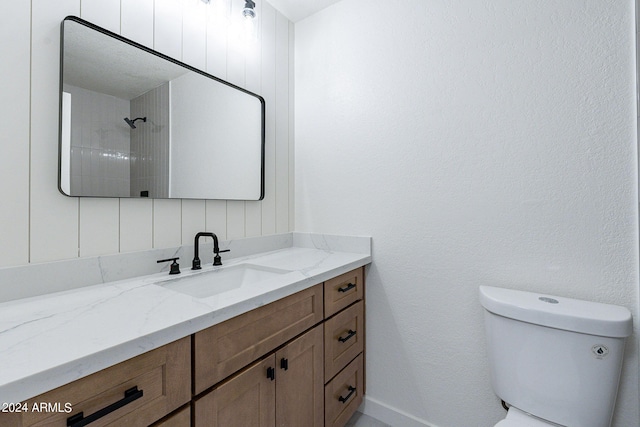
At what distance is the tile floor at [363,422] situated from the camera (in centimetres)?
156

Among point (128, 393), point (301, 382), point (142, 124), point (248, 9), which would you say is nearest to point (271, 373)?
point (301, 382)

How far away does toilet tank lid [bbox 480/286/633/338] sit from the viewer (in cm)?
94

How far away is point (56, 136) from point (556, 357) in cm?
190

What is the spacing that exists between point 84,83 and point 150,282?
30.3 inches

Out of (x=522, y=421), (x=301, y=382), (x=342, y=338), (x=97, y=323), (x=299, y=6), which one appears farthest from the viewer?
(x=299, y=6)

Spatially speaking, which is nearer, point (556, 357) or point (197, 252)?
point (556, 357)

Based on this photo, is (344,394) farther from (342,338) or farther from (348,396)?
(342,338)

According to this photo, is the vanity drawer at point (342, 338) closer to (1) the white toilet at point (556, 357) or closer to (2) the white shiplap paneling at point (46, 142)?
(1) the white toilet at point (556, 357)

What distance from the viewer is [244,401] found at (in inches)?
35.8

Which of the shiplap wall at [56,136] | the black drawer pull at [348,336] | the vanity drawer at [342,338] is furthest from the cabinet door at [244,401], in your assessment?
the shiplap wall at [56,136]

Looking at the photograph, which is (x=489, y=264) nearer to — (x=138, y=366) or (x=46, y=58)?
(x=138, y=366)

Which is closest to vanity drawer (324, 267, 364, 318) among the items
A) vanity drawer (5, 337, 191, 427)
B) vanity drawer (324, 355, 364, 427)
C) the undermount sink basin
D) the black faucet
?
the undermount sink basin

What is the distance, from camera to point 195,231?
1399 millimetres

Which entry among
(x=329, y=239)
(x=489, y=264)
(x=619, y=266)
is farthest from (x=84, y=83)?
(x=619, y=266)
